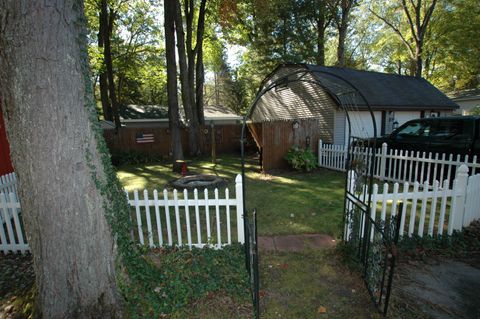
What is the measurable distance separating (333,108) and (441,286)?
942cm

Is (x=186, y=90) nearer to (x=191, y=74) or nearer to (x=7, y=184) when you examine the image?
(x=191, y=74)

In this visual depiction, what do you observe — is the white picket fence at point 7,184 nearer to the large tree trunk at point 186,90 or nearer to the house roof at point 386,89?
the large tree trunk at point 186,90

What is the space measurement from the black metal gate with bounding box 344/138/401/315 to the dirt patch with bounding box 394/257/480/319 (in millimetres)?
239

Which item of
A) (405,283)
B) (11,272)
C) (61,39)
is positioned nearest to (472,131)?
(405,283)

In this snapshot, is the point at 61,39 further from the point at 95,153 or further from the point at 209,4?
the point at 209,4

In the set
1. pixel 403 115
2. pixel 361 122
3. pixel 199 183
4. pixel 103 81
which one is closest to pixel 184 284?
pixel 199 183

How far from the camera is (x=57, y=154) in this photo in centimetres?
216

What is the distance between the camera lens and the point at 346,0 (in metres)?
17.3

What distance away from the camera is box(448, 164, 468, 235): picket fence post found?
12.5ft

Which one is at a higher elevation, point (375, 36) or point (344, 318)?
point (375, 36)

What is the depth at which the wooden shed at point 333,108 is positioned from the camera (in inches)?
360

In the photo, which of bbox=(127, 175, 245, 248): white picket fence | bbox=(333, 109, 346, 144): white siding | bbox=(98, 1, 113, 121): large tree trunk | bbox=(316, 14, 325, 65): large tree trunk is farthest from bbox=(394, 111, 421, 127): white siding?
bbox=(98, 1, 113, 121): large tree trunk

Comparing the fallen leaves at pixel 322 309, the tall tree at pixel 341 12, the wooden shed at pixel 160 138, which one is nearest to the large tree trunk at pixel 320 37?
the tall tree at pixel 341 12

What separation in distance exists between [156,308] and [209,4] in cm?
1679
